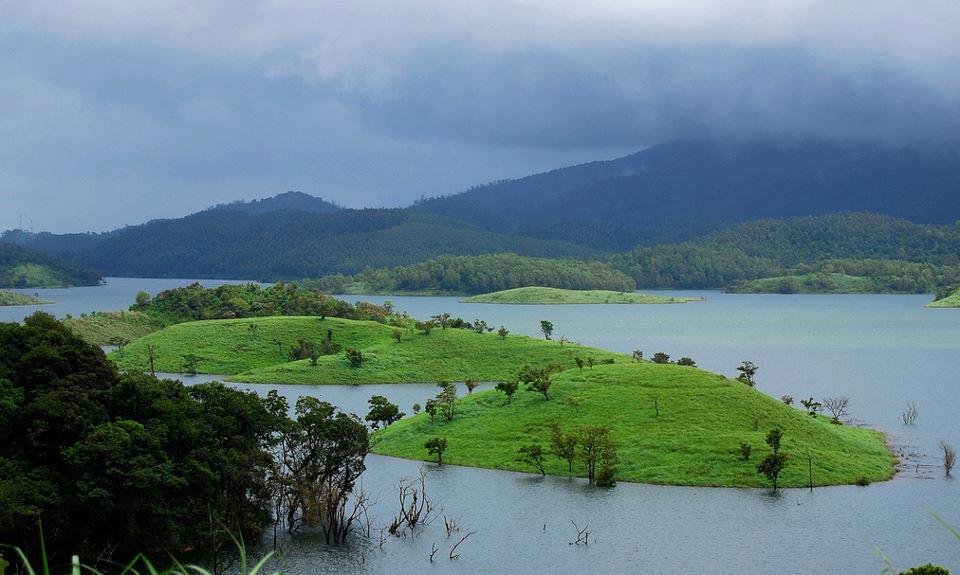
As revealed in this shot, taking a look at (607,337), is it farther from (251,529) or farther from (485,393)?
(251,529)

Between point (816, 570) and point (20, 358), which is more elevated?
point (20, 358)

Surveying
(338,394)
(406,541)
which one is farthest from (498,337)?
(406,541)

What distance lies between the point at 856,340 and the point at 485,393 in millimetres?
102995

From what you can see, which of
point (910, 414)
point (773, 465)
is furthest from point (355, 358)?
point (773, 465)

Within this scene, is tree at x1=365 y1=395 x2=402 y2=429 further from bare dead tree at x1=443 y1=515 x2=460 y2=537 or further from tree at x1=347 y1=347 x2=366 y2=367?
tree at x1=347 y1=347 x2=366 y2=367

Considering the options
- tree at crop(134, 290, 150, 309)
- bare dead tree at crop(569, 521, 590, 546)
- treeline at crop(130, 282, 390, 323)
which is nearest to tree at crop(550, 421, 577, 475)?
bare dead tree at crop(569, 521, 590, 546)

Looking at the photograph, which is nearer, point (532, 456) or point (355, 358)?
point (532, 456)

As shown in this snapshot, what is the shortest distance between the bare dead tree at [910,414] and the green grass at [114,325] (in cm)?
10530

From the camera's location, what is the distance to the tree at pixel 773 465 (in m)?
51.5

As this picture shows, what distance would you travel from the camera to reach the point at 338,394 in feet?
304

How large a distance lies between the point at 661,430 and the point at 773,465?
8975 millimetres

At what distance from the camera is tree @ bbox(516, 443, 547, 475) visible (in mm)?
55500

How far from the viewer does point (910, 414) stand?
259 feet

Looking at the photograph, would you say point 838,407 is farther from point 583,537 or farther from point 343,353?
point 343,353
